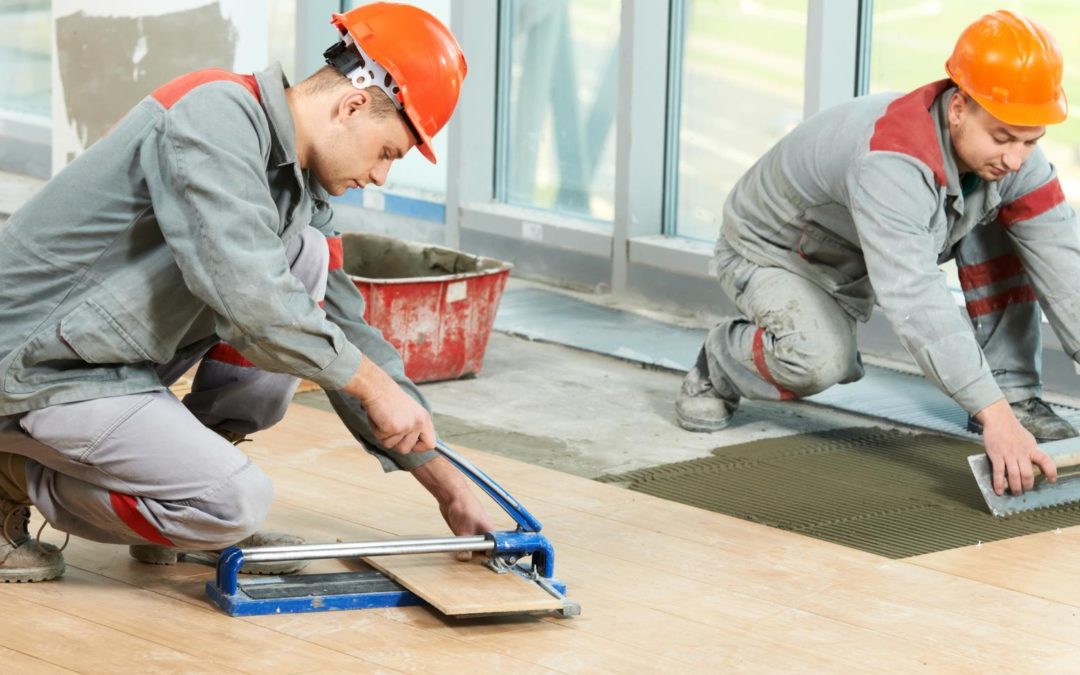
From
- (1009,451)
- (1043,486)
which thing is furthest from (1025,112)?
(1043,486)

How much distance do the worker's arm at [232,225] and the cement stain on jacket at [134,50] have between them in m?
2.60

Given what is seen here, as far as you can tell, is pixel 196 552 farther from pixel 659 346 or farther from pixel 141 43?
pixel 141 43

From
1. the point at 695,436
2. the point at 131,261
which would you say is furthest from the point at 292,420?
the point at 131,261

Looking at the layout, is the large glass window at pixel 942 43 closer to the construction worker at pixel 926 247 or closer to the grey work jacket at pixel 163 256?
the construction worker at pixel 926 247

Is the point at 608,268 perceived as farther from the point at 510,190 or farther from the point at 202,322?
the point at 202,322

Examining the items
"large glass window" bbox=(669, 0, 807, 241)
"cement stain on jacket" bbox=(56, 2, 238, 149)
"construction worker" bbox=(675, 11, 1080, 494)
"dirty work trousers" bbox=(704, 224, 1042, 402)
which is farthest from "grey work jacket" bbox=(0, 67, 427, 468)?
"large glass window" bbox=(669, 0, 807, 241)

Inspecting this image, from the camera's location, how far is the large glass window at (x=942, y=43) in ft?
14.7

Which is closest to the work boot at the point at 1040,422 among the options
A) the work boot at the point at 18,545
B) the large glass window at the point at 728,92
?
the large glass window at the point at 728,92

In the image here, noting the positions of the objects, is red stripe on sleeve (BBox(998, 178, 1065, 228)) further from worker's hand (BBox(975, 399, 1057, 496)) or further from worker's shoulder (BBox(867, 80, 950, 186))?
worker's hand (BBox(975, 399, 1057, 496))

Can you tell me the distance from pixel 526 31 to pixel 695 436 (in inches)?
95.0

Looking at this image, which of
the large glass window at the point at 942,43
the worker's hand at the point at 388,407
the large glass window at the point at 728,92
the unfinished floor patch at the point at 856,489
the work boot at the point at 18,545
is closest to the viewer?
the worker's hand at the point at 388,407

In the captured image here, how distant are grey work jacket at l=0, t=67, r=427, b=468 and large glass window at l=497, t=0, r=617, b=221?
128 inches

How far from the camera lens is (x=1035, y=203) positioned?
3750 millimetres

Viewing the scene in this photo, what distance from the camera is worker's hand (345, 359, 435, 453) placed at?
2541mm
